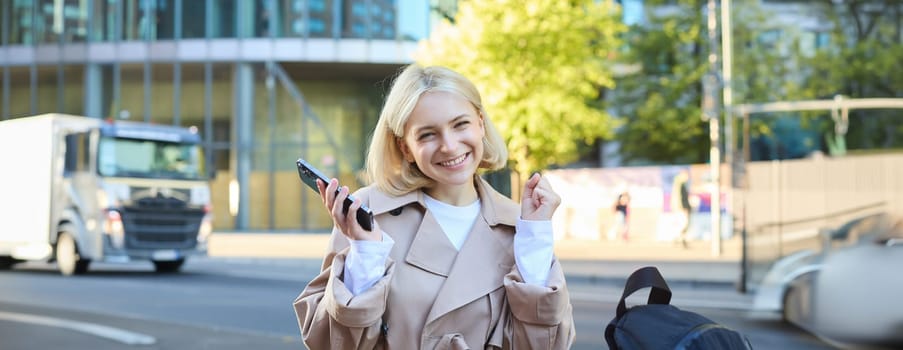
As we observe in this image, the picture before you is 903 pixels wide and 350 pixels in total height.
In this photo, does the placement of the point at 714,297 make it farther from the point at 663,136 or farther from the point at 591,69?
the point at 663,136

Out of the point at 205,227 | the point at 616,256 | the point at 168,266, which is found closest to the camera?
the point at 205,227

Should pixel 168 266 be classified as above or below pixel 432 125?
below

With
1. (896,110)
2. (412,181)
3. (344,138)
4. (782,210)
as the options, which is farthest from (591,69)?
(412,181)

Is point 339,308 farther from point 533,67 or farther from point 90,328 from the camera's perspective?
point 533,67

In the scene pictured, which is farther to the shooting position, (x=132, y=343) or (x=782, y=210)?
(x=782, y=210)

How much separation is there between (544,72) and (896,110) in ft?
61.0

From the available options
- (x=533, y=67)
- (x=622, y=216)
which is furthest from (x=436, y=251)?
(x=622, y=216)

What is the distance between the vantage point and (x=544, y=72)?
22359 millimetres

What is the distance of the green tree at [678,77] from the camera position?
111 feet

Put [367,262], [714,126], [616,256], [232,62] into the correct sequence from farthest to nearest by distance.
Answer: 1. [232,62]
2. [714,126]
3. [616,256]
4. [367,262]

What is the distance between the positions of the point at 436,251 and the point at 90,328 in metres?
7.79

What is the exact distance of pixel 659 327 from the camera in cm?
216

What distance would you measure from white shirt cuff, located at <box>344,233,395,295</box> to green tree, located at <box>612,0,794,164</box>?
3182 centimetres

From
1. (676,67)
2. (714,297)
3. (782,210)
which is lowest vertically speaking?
(714,297)
